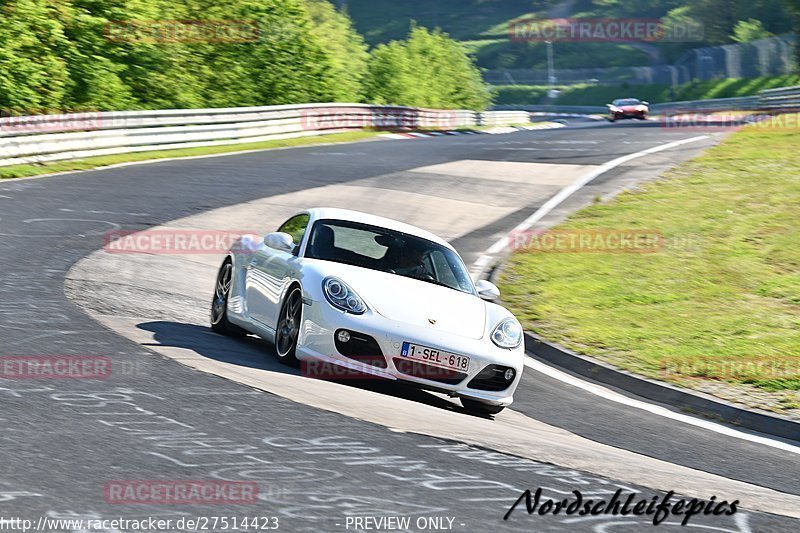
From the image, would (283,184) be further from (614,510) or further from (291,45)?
(291,45)

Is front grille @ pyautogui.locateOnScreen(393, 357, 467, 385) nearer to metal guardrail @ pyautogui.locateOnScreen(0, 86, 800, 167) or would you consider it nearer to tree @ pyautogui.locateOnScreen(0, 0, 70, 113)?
metal guardrail @ pyautogui.locateOnScreen(0, 86, 800, 167)

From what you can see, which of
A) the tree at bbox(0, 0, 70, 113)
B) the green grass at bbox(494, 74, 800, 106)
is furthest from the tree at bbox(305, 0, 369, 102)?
the green grass at bbox(494, 74, 800, 106)

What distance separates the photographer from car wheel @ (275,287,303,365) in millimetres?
8898

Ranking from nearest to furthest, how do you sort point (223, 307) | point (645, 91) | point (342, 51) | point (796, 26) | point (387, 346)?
point (387, 346) → point (223, 307) → point (796, 26) → point (342, 51) → point (645, 91)

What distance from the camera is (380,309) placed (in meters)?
8.70

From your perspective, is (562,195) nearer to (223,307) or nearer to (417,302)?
(223,307)

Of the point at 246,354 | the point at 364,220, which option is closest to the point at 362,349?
the point at 246,354

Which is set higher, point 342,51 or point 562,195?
point 342,51

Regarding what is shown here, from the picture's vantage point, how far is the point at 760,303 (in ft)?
47.1

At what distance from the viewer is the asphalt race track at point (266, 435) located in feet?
16.7

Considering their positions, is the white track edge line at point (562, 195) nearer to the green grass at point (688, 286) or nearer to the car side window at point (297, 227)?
the green grass at point (688, 286)

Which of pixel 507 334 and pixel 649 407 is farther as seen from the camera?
pixel 649 407

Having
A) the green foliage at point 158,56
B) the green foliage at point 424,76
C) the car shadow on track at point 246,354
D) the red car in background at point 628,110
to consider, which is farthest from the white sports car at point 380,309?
the green foliage at point 424,76

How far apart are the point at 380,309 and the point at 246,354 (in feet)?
4.67
